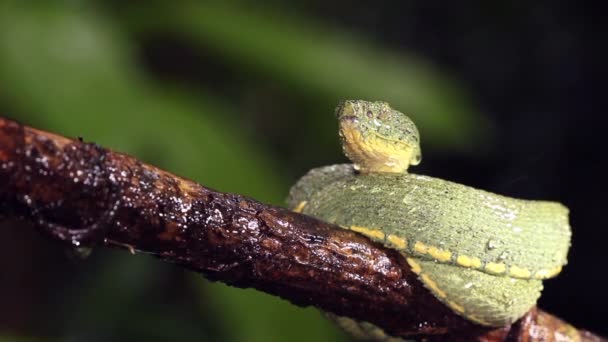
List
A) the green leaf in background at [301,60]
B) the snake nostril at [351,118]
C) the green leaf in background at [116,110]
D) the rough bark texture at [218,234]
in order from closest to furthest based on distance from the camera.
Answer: the rough bark texture at [218,234] → the snake nostril at [351,118] → the green leaf in background at [116,110] → the green leaf in background at [301,60]

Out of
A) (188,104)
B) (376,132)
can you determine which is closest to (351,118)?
(376,132)

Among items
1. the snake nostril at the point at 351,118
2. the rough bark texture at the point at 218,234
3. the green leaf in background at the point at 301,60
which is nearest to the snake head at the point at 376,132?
the snake nostril at the point at 351,118

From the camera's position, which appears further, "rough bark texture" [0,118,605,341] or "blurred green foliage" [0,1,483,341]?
"blurred green foliage" [0,1,483,341]

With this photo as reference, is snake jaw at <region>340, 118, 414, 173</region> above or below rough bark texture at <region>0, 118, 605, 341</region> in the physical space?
above

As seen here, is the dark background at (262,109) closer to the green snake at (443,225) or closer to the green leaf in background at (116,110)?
the green leaf in background at (116,110)

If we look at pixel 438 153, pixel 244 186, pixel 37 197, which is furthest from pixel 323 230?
pixel 438 153

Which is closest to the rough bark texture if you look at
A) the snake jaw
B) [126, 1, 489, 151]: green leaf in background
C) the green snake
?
the green snake

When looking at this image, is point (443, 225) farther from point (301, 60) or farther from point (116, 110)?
point (301, 60)

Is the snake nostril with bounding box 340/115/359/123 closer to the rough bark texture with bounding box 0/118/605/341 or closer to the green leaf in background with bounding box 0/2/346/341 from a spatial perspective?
the rough bark texture with bounding box 0/118/605/341
